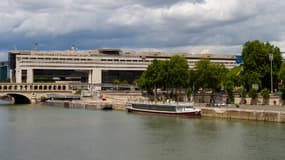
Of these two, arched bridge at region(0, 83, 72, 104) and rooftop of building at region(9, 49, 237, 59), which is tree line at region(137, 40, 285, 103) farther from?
rooftop of building at region(9, 49, 237, 59)

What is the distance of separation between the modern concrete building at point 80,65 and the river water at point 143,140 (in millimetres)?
89640

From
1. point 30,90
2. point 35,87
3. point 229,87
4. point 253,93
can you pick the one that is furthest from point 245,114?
point 35,87

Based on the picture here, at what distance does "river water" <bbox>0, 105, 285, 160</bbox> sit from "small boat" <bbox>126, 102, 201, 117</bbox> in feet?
16.4

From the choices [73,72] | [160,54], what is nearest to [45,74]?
[73,72]

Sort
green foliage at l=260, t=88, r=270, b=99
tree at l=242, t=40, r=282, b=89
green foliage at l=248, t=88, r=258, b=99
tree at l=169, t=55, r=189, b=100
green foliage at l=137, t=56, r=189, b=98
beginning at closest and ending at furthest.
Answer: green foliage at l=260, t=88, r=270, b=99 < green foliage at l=248, t=88, r=258, b=99 < tree at l=242, t=40, r=282, b=89 < tree at l=169, t=55, r=189, b=100 < green foliage at l=137, t=56, r=189, b=98

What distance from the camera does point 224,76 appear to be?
Answer: 83.3 metres

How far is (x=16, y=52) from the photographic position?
148625 mm

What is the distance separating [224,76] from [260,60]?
26.8ft

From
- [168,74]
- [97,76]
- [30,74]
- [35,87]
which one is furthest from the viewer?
[97,76]

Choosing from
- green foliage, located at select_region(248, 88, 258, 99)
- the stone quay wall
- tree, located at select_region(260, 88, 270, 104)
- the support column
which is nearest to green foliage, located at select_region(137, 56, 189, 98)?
green foliage, located at select_region(248, 88, 258, 99)

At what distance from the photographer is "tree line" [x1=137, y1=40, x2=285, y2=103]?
2990 inches

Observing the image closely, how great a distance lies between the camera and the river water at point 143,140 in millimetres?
35312

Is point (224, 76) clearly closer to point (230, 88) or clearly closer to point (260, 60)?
point (230, 88)

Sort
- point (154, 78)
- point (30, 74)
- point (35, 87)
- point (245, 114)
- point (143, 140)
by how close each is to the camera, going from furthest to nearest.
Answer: point (30, 74), point (35, 87), point (154, 78), point (245, 114), point (143, 140)
